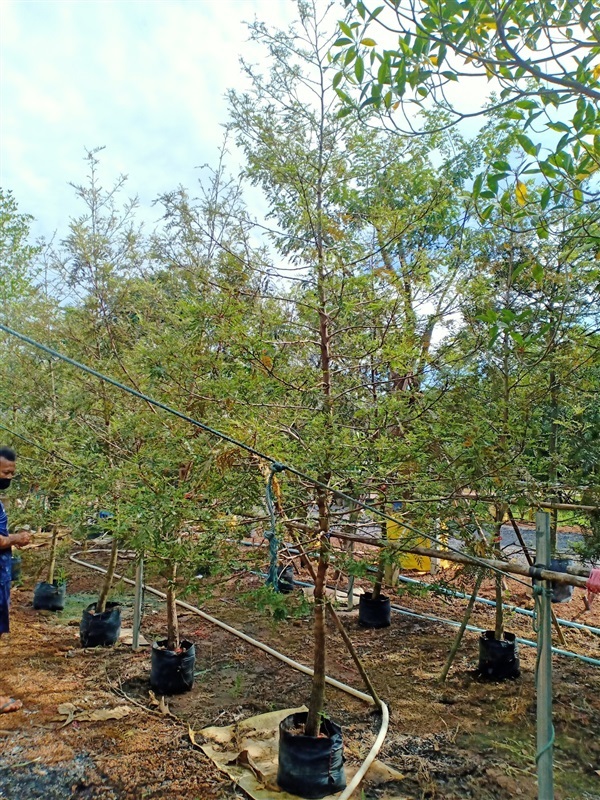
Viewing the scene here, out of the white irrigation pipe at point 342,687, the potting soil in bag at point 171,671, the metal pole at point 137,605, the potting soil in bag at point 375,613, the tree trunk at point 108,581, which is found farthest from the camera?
the potting soil in bag at point 375,613

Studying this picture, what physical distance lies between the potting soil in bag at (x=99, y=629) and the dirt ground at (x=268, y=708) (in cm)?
11

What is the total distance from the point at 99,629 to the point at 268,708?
69.5 inches

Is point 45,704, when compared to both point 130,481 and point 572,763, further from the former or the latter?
point 572,763

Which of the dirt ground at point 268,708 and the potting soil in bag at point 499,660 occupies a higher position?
the potting soil in bag at point 499,660

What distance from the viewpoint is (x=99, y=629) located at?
457 centimetres

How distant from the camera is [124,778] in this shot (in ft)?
8.89

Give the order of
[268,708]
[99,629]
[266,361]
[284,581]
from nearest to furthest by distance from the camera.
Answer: [266,361] < [284,581] < [268,708] < [99,629]

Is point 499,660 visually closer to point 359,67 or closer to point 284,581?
point 284,581

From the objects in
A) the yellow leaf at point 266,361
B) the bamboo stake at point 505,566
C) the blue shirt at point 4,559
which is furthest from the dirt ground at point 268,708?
the yellow leaf at point 266,361

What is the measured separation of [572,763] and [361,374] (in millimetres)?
2356

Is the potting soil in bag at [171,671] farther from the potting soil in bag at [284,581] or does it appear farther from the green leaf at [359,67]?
the green leaf at [359,67]

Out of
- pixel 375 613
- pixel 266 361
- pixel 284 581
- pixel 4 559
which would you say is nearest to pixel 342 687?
pixel 284 581

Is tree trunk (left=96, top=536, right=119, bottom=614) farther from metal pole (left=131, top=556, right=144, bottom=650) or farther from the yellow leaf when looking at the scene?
the yellow leaf

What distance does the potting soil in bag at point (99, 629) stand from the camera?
4.56 meters
